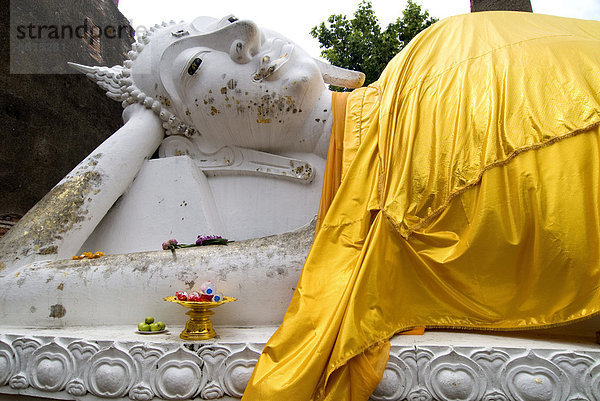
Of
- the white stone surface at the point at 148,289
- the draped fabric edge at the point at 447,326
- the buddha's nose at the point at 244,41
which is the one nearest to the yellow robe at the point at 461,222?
the draped fabric edge at the point at 447,326

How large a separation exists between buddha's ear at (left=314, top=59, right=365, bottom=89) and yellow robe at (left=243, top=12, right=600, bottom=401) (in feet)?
3.04

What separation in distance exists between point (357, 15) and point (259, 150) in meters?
7.83

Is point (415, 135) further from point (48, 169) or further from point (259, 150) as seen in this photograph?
point (48, 169)

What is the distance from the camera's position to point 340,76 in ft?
8.57

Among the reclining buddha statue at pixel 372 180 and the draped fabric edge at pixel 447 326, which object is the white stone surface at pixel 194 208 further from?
the draped fabric edge at pixel 447 326

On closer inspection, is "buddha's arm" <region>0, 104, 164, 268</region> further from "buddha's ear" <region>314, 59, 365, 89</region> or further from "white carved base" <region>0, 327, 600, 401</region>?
"buddha's ear" <region>314, 59, 365, 89</region>

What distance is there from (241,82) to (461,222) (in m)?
1.32

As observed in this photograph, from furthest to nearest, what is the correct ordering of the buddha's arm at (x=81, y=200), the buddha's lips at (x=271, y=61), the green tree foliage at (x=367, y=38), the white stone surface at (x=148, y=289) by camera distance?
1. the green tree foliage at (x=367, y=38)
2. the buddha's lips at (x=271, y=61)
3. the buddha's arm at (x=81, y=200)
4. the white stone surface at (x=148, y=289)

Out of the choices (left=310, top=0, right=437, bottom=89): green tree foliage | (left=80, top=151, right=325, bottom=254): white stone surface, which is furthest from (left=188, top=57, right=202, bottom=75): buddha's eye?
(left=310, top=0, right=437, bottom=89): green tree foliage

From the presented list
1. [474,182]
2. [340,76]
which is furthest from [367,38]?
[474,182]

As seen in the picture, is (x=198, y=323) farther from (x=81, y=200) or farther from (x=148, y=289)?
A: (x=81, y=200)

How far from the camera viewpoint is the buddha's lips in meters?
2.12

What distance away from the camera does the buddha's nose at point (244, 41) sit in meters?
2.13

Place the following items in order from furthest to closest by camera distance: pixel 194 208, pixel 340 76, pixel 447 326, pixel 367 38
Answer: pixel 367 38 → pixel 340 76 → pixel 194 208 → pixel 447 326
